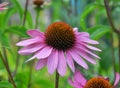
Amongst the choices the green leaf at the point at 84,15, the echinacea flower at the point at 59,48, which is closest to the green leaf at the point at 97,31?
the green leaf at the point at 84,15

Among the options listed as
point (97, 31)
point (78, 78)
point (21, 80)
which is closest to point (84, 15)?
point (97, 31)

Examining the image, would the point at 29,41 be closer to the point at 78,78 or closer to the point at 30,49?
the point at 30,49

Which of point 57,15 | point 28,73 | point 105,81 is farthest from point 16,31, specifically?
point 57,15

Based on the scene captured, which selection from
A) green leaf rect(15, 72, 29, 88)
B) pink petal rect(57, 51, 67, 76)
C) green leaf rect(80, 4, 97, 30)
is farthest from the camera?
green leaf rect(80, 4, 97, 30)

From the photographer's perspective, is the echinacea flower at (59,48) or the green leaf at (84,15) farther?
the green leaf at (84,15)

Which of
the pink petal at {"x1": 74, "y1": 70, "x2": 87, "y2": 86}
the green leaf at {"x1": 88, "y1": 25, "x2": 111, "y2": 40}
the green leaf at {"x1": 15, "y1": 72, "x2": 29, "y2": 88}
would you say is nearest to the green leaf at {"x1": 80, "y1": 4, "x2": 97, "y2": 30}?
the green leaf at {"x1": 88, "y1": 25, "x2": 111, "y2": 40}

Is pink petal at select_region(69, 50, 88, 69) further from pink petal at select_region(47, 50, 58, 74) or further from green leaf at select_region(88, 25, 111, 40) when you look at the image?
green leaf at select_region(88, 25, 111, 40)

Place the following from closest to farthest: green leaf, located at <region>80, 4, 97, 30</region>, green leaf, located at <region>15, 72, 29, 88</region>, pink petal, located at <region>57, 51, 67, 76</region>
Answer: pink petal, located at <region>57, 51, 67, 76</region> → green leaf, located at <region>15, 72, 29, 88</region> → green leaf, located at <region>80, 4, 97, 30</region>

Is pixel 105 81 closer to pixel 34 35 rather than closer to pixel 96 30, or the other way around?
pixel 34 35

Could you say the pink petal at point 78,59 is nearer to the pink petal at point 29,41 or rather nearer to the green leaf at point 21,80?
the pink petal at point 29,41
